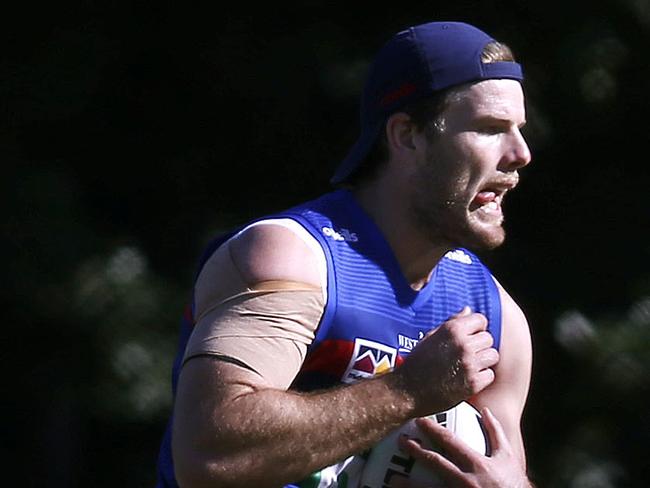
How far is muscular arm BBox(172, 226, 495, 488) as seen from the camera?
117 inches

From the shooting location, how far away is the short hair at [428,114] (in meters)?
3.39

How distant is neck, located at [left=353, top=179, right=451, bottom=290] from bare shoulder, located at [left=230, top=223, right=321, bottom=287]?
27 centimetres

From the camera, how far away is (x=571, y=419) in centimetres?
516

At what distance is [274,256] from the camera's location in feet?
10.2

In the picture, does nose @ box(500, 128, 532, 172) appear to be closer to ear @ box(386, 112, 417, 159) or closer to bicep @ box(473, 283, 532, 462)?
ear @ box(386, 112, 417, 159)

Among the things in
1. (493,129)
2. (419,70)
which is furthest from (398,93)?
(493,129)

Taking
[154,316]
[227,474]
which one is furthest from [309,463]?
[154,316]

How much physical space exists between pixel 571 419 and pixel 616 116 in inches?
35.7

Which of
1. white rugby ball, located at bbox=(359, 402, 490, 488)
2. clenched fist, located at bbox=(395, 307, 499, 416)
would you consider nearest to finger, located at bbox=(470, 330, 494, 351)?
clenched fist, located at bbox=(395, 307, 499, 416)

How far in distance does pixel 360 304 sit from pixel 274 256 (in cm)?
22

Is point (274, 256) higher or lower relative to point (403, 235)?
higher

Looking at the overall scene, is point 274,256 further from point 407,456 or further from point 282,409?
point 407,456

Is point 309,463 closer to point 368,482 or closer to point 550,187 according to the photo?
point 368,482

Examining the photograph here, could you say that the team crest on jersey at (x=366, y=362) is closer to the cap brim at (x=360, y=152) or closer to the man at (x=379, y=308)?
the man at (x=379, y=308)
